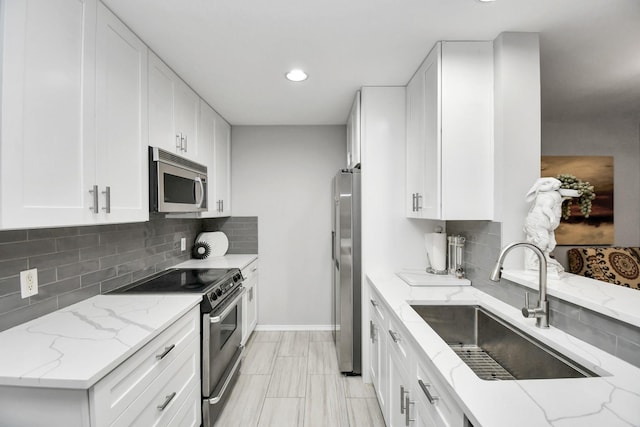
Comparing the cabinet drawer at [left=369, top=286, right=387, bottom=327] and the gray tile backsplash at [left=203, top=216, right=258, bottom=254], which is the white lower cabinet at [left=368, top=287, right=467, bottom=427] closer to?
the cabinet drawer at [left=369, top=286, right=387, bottom=327]

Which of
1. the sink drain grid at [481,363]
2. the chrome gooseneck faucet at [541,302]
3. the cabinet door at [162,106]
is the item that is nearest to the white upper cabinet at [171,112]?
the cabinet door at [162,106]

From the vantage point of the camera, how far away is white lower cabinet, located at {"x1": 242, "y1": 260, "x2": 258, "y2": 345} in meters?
2.95

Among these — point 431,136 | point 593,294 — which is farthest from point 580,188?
point 431,136

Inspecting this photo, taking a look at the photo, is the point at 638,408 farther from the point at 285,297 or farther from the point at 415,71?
the point at 285,297

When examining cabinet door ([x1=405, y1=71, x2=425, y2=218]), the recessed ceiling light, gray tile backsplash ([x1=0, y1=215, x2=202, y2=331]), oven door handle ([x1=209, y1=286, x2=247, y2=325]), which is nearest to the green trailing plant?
cabinet door ([x1=405, y1=71, x2=425, y2=218])

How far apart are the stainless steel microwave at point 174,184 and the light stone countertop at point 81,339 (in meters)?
0.59

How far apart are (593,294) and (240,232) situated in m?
3.17

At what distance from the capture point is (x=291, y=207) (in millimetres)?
3703

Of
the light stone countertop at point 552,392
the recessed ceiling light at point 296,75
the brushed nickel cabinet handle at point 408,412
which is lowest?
the brushed nickel cabinet handle at point 408,412

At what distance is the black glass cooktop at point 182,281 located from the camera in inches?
77.1

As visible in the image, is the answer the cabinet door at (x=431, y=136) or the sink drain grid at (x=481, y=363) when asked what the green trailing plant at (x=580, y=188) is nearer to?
the cabinet door at (x=431, y=136)

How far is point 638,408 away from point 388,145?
202 centimetres

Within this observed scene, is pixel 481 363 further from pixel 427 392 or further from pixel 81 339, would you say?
pixel 81 339

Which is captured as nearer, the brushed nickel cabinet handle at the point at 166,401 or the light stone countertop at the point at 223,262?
the brushed nickel cabinet handle at the point at 166,401
